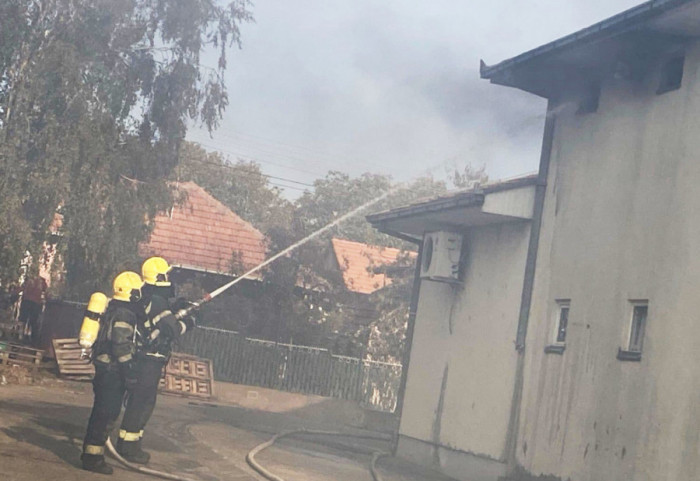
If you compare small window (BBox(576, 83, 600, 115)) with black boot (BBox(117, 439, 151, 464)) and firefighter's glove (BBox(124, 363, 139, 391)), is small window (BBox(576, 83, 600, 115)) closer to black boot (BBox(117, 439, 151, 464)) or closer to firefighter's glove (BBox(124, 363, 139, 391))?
Answer: firefighter's glove (BBox(124, 363, 139, 391))

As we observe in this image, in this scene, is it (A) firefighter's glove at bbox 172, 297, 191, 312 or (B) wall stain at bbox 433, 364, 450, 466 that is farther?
(B) wall stain at bbox 433, 364, 450, 466

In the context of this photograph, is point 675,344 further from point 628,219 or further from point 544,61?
point 544,61

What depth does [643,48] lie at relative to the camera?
11398mm

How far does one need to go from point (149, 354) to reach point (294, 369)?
17.2 meters

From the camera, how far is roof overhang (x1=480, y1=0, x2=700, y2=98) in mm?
10469

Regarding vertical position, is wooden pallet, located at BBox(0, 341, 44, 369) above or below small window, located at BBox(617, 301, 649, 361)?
below

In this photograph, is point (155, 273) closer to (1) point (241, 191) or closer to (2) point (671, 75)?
(2) point (671, 75)

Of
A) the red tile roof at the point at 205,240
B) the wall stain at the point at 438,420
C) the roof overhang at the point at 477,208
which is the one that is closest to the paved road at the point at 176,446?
the wall stain at the point at 438,420

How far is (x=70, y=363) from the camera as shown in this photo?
21188 millimetres

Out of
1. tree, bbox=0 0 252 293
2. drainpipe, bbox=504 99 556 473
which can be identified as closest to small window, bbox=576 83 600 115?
drainpipe, bbox=504 99 556 473

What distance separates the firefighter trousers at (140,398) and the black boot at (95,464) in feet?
2.35

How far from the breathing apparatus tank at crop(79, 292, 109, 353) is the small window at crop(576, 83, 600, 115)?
20.9ft

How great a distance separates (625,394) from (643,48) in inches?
152

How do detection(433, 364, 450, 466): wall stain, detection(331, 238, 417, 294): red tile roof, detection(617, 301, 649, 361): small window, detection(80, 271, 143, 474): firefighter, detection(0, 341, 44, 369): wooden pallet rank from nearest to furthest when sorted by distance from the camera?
detection(80, 271, 143, 474): firefighter, detection(617, 301, 649, 361): small window, detection(433, 364, 450, 466): wall stain, detection(0, 341, 44, 369): wooden pallet, detection(331, 238, 417, 294): red tile roof
